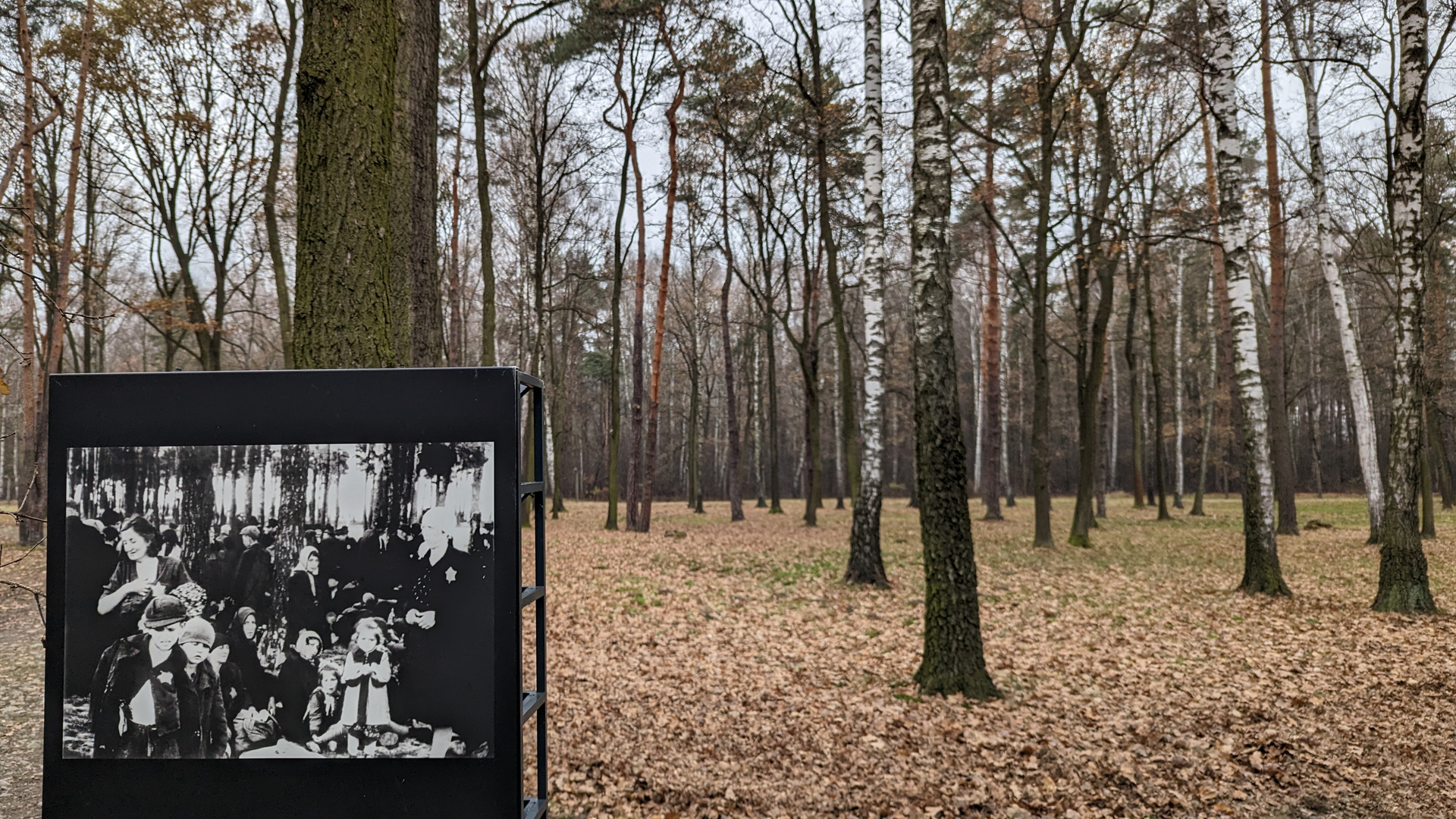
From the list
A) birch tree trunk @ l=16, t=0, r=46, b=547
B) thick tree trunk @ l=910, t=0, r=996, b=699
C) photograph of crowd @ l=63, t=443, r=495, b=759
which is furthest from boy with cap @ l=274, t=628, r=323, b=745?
birch tree trunk @ l=16, t=0, r=46, b=547

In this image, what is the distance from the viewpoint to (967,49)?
15.6 metres

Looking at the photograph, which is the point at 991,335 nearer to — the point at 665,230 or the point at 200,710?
the point at 665,230

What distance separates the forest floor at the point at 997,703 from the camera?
388cm

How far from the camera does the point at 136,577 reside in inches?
94.4

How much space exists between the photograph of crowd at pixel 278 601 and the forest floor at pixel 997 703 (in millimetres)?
1767

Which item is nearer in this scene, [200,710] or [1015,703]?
[200,710]

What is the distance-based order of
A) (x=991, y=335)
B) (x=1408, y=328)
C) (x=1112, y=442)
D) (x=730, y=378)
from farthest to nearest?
(x=1112, y=442)
(x=730, y=378)
(x=991, y=335)
(x=1408, y=328)

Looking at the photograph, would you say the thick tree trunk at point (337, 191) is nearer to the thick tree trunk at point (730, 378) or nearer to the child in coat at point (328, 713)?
the child in coat at point (328, 713)

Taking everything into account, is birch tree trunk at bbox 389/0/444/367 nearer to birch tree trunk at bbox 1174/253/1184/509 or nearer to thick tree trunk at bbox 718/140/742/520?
thick tree trunk at bbox 718/140/742/520

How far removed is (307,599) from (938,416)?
13.4 feet

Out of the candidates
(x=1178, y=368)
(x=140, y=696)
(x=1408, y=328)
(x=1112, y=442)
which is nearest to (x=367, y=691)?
(x=140, y=696)

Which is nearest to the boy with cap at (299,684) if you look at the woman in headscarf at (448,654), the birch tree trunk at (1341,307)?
the woman in headscarf at (448,654)

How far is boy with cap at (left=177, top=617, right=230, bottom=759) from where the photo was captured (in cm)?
237

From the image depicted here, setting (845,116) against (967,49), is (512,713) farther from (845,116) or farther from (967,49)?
(967,49)
